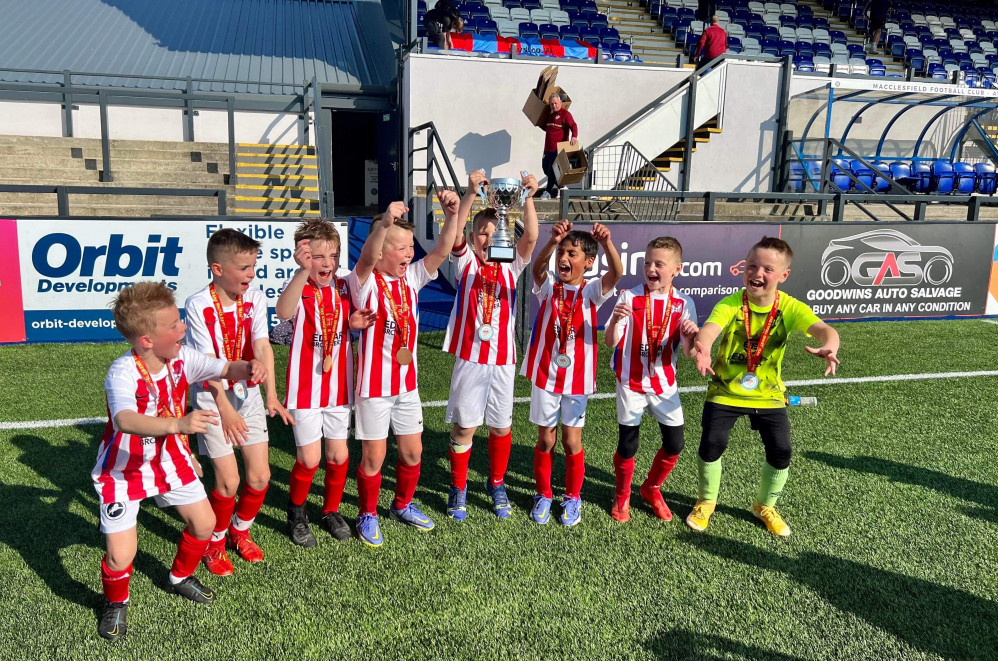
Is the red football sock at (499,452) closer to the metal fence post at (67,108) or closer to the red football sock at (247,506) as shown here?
the red football sock at (247,506)

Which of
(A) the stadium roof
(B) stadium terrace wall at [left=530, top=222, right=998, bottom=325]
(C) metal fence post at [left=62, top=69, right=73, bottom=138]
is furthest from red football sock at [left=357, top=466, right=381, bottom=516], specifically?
(C) metal fence post at [left=62, top=69, right=73, bottom=138]

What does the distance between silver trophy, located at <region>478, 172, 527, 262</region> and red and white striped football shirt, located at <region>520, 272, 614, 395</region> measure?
0.60 meters

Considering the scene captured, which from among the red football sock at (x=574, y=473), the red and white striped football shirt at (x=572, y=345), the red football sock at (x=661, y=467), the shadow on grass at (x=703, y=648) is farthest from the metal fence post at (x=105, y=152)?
the shadow on grass at (x=703, y=648)

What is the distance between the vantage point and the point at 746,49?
2080cm

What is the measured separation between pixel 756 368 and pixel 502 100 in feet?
38.8

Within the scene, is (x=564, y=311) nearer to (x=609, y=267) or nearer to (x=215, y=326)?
(x=609, y=267)

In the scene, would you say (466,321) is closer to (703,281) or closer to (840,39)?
(703,281)

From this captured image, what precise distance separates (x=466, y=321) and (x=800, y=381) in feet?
14.9

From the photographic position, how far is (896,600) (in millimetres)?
3555

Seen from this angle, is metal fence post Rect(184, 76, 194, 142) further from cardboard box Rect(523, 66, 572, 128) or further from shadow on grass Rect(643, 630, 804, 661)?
shadow on grass Rect(643, 630, 804, 661)

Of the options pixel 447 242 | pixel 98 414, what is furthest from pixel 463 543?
pixel 98 414

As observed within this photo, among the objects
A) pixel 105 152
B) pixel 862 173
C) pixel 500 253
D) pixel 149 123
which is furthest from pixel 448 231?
pixel 862 173

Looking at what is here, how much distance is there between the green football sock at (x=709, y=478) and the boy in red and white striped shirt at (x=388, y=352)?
1.73m

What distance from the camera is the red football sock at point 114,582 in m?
3.12
